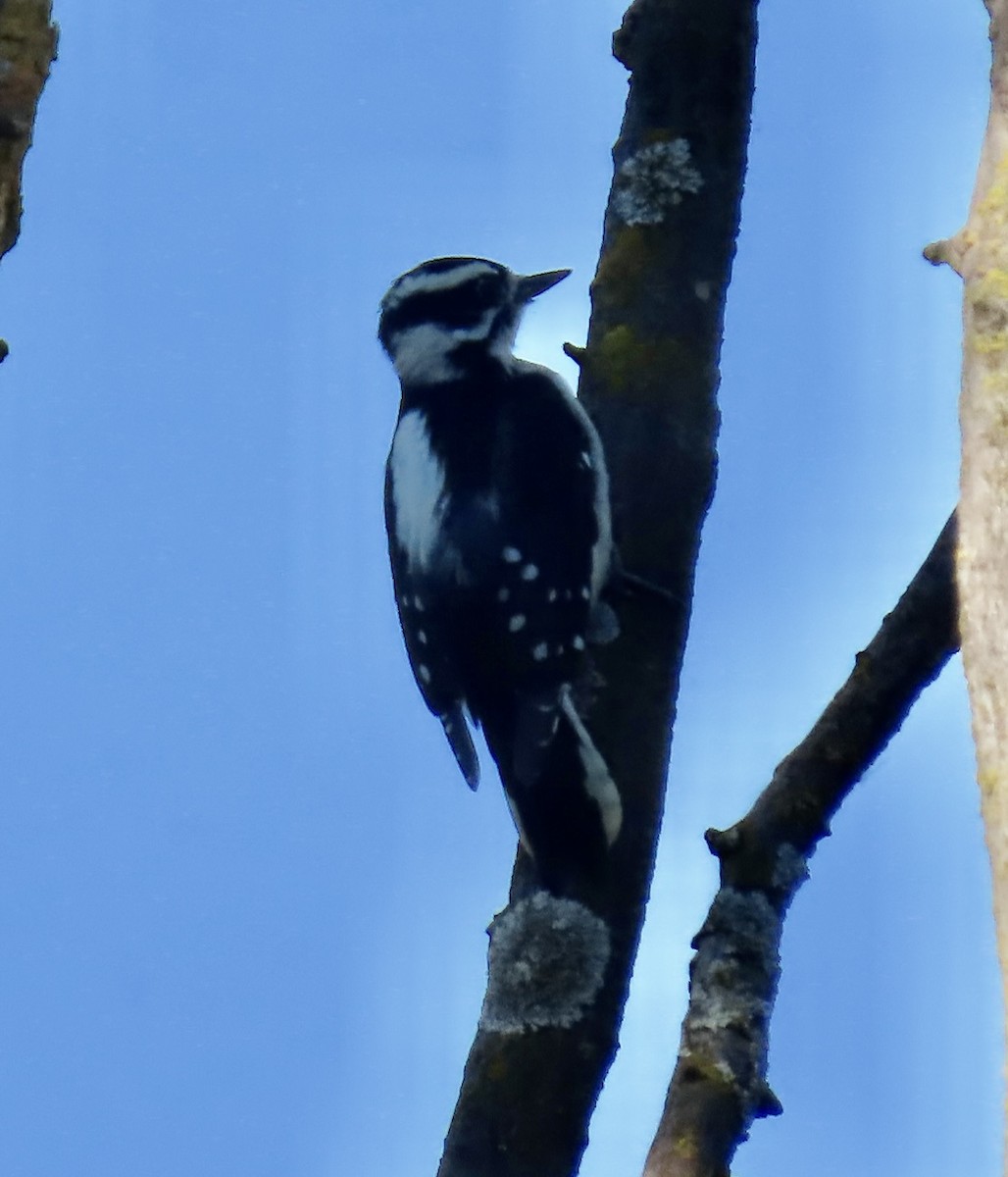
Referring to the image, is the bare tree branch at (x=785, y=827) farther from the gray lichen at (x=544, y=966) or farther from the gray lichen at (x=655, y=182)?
the gray lichen at (x=655, y=182)

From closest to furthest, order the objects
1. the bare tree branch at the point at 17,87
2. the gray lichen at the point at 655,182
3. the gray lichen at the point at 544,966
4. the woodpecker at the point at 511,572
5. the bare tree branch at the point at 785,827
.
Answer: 1. the bare tree branch at the point at 17,87
2. the bare tree branch at the point at 785,827
3. the gray lichen at the point at 544,966
4. the woodpecker at the point at 511,572
5. the gray lichen at the point at 655,182

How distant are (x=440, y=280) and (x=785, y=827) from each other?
6.70 ft

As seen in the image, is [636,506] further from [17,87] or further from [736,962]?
[17,87]

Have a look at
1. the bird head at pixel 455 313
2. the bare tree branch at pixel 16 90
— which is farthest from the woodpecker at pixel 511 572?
the bare tree branch at pixel 16 90

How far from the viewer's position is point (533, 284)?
429 centimetres

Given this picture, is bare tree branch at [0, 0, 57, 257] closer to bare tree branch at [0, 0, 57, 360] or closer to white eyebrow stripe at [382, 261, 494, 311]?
bare tree branch at [0, 0, 57, 360]

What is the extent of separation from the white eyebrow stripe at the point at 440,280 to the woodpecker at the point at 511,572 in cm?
14

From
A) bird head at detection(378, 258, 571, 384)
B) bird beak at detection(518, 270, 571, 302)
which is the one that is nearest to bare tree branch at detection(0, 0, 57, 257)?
bird head at detection(378, 258, 571, 384)

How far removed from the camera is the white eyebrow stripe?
4.21m

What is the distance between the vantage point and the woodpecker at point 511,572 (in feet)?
9.09

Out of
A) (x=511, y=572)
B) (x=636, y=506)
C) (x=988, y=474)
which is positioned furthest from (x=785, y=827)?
(x=988, y=474)

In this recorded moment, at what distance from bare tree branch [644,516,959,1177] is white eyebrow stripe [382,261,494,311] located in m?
1.80

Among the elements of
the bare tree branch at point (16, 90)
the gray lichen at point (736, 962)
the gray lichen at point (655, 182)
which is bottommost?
the gray lichen at point (736, 962)

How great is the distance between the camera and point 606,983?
2.57 metres
